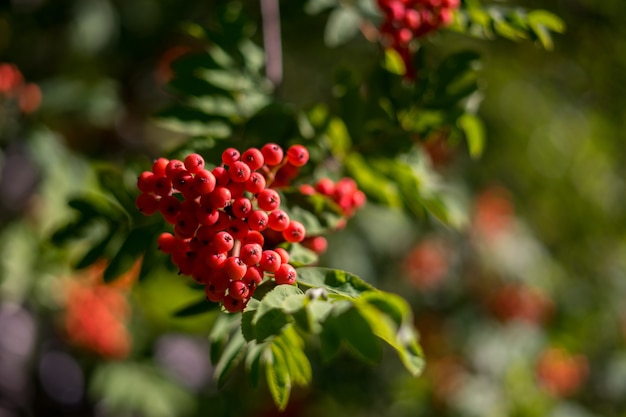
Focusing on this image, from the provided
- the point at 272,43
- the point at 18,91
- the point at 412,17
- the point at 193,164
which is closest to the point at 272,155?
the point at 193,164

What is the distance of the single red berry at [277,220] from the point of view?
118cm

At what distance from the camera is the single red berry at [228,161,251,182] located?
1.15 m

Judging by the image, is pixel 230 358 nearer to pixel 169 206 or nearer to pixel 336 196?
pixel 169 206

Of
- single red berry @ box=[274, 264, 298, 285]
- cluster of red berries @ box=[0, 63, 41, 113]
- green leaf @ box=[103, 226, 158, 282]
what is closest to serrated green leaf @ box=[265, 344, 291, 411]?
single red berry @ box=[274, 264, 298, 285]

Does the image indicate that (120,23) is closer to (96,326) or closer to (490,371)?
(96,326)

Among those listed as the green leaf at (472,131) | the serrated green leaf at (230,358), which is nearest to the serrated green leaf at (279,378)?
the serrated green leaf at (230,358)

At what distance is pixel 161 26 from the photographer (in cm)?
362

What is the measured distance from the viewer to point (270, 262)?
3.59ft

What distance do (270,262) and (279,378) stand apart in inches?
8.2

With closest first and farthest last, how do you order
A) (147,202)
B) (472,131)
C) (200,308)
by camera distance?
(147,202), (200,308), (472,131)

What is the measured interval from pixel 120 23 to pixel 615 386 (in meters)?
3.18

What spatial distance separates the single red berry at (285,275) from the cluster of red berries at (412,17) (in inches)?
28.2

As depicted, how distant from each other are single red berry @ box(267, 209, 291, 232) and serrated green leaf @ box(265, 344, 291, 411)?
0.72ft

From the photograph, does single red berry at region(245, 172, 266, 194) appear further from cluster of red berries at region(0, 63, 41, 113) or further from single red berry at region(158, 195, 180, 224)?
cluster of red berries at region(0, 63, 41, 113)
